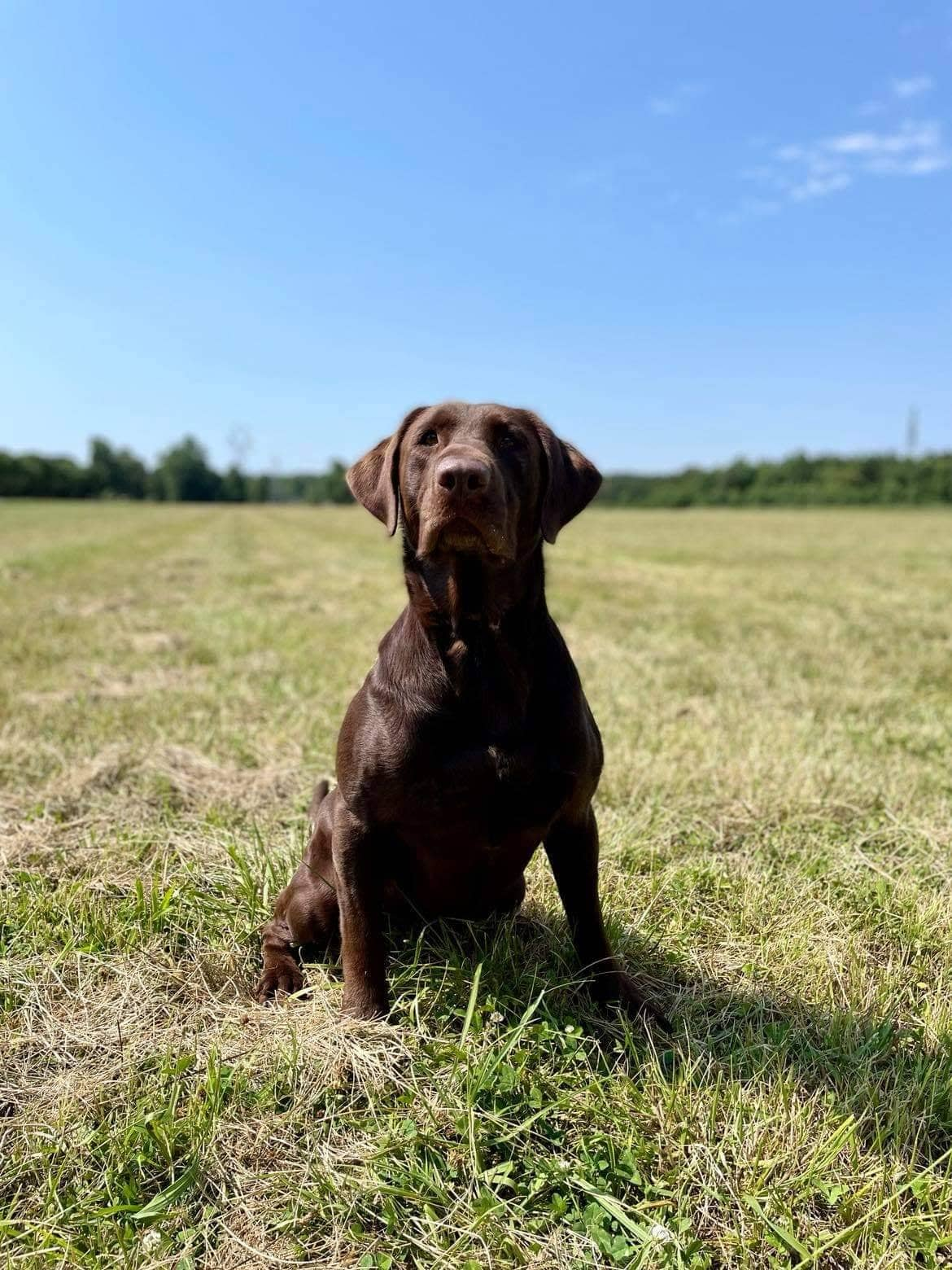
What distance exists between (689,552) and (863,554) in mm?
3996

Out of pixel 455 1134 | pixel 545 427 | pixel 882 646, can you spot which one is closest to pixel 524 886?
pixel 455 1134

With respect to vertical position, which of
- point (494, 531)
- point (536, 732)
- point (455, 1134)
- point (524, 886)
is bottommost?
point (455, 1134)

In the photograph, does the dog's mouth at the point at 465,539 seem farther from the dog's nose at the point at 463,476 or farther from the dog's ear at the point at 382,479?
the dog's ear at the point at 382,479

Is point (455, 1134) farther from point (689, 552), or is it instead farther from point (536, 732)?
point (689, 552)

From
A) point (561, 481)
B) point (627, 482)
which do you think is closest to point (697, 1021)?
point (561, 481)

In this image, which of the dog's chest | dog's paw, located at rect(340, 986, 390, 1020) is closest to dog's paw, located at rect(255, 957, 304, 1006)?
dog's paw, located at rect(340, 986, 390, 1020)

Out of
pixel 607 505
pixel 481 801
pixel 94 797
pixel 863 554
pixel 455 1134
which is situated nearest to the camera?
pixel 455 1134

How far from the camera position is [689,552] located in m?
20.2

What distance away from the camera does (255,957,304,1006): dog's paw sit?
2369 mm

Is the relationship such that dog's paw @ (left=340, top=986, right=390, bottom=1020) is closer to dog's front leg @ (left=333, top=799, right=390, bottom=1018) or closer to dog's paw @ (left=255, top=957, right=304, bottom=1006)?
dog's front leg @ (left=333, top=799, right=390, bottom=1018)

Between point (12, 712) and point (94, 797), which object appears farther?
point (12, 712)

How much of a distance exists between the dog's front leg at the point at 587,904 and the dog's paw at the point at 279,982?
2.75 feet

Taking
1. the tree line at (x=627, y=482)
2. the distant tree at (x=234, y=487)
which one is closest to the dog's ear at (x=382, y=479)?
the tree line at (x=627, y=482)

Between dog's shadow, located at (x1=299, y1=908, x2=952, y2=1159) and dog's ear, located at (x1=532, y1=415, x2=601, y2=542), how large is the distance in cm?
125
